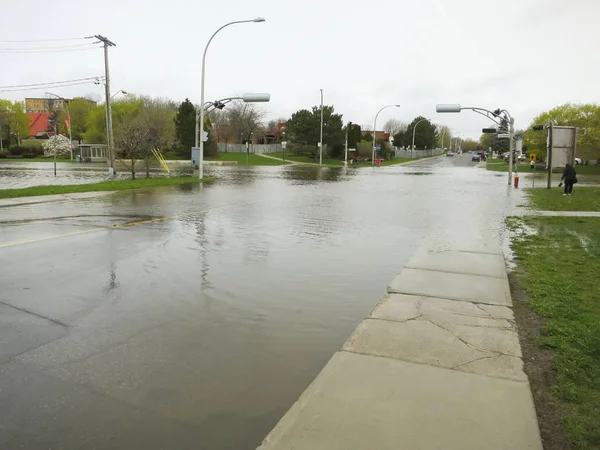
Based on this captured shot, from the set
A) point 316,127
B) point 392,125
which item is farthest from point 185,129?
point 392,125

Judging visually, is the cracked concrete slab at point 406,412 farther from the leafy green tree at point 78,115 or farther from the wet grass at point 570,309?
the leafy green tree at point 78,115

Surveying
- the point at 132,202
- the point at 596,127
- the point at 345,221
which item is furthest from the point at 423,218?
the point at 596,127

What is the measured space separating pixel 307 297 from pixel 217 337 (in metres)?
1.68

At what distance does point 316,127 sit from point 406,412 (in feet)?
257

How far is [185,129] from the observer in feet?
241

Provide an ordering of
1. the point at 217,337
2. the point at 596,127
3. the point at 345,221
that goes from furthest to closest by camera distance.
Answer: the point at 596,127, the point at 345,221, the point at 217,337

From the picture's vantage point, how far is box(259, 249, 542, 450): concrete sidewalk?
9.91 feet

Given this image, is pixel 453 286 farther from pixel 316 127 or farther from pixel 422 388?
pixel 316 127

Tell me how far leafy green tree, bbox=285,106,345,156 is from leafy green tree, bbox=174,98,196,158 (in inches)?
720

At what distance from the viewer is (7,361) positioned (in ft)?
13.8

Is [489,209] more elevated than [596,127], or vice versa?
[596,127]

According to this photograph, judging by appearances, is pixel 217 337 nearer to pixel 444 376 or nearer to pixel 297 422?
pixel 297 422

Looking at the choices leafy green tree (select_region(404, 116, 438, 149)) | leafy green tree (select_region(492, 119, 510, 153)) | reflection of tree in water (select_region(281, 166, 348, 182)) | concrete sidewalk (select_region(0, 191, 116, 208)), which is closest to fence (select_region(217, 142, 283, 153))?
leafy green tree (select_region(492, 119, 510, 153))

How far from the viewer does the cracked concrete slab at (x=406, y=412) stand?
297 cm
